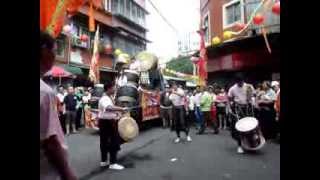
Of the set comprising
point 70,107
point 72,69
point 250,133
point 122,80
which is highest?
point 72,69

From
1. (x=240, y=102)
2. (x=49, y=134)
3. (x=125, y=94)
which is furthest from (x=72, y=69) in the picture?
(x=49, y=134)

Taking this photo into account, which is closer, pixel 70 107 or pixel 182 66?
pixel 70 107

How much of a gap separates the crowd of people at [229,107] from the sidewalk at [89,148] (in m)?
1.06

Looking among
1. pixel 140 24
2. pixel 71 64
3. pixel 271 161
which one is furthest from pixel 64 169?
pixel 140 24

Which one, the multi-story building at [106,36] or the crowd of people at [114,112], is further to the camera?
the multi-story building at [106,36]

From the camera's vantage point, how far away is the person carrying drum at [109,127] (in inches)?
343

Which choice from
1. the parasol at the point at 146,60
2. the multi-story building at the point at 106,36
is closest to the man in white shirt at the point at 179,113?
the parasol at the point at 146,60

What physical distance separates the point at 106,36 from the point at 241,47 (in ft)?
52.6

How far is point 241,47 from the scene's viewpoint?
22297 mm

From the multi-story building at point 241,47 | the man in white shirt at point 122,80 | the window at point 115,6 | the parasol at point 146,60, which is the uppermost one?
the window at point 115,6

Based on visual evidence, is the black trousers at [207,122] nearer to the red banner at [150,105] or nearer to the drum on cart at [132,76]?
the red banner at [150,105]

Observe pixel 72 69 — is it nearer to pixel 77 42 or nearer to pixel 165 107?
pixel 77 42
